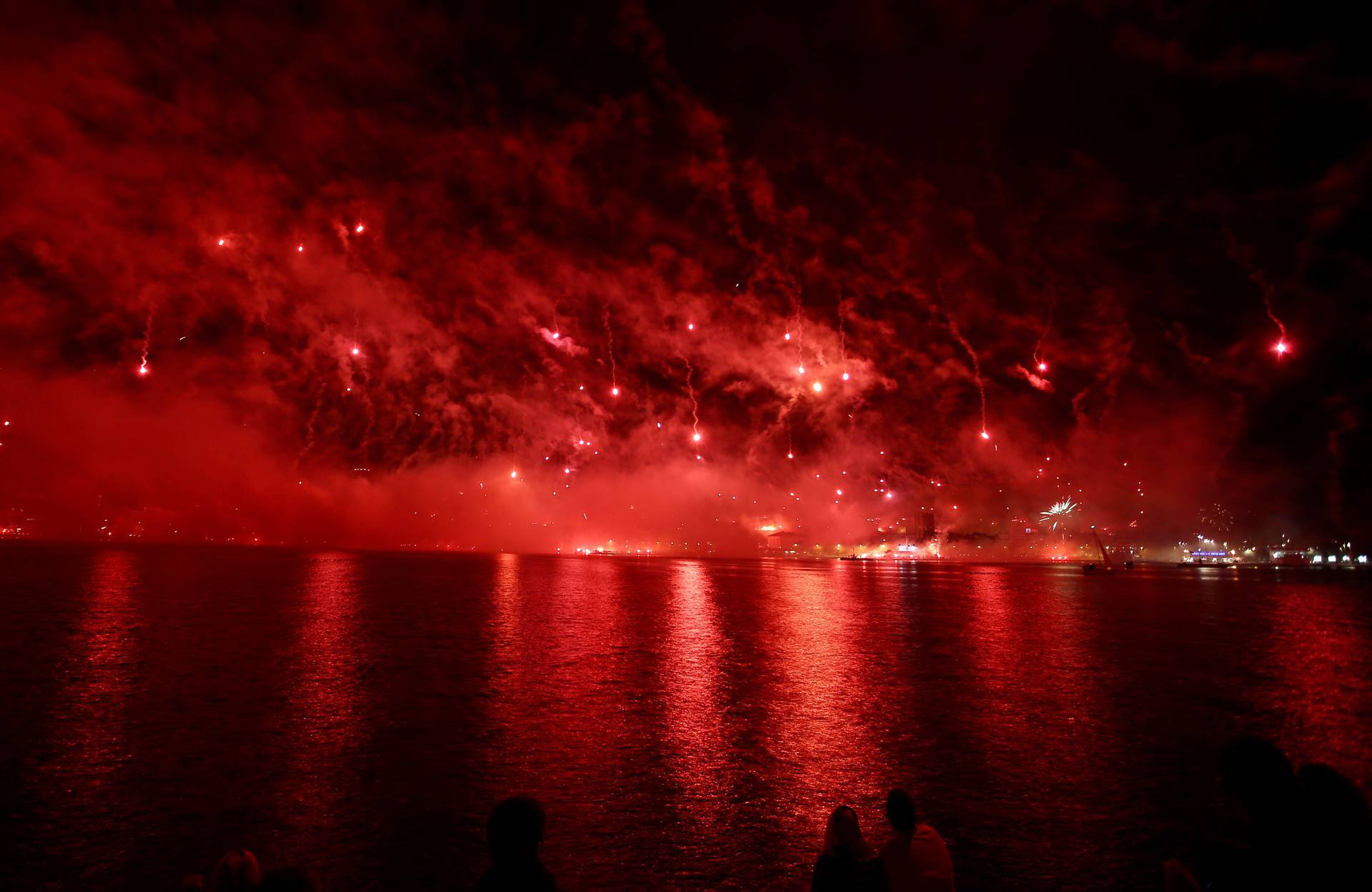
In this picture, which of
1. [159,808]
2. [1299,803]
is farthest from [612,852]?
[1299,803]

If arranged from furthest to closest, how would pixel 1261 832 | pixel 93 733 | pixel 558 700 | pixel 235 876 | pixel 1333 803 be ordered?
pixel 558 700
pixel 93 733
pixel 235 876
pixel 1261 832
pixel 1333 803

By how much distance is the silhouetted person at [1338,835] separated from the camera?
2.99 m

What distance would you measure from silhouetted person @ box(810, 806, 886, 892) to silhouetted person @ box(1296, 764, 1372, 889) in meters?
2.12

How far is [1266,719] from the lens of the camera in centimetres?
1318

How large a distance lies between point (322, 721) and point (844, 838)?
10628mm

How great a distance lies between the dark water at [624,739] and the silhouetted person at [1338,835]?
4.34 m

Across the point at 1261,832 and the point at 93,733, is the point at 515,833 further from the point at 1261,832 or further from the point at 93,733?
the point at 93,733

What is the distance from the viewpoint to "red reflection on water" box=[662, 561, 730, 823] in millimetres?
9148

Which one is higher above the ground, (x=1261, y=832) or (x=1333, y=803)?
(x=1333, y=803)

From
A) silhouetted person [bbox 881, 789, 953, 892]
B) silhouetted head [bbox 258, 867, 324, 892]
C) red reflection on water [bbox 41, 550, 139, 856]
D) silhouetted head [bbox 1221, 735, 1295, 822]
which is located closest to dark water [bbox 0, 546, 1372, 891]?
red reflection on water [bbox 41, 550, 139, 856]

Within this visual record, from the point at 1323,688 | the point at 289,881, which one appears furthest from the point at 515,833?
the point at 1323,688

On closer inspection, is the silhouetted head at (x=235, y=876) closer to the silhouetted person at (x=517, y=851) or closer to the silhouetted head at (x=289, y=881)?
the silhouetted head at (x=289, y=881)

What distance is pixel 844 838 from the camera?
4.50 m

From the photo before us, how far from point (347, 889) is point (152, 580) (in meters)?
51.1
